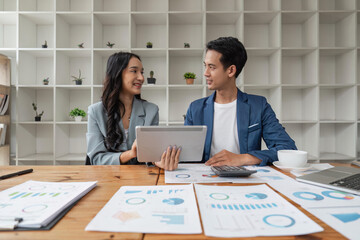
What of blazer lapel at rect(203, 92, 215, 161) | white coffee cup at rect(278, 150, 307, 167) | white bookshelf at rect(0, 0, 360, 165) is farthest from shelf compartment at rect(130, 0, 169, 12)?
white coffee cup at rect(278, 150, 307, 167)

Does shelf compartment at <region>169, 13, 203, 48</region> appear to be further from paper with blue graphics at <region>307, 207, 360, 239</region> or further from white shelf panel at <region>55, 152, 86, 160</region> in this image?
paper with blue graphics at <region>307, 207, 360, 239</region>

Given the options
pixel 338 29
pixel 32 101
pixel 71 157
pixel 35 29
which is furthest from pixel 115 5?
pixel 338 29

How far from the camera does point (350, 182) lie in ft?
2.41

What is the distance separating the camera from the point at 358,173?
822 millimetres

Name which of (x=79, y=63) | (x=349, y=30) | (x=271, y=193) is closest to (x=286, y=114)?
(x=349, y=30)

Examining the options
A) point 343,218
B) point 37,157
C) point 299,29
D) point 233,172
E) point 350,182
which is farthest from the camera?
point 299,29

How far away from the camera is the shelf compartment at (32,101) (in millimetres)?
2682

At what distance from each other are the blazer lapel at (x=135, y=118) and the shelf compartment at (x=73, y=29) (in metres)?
1.65

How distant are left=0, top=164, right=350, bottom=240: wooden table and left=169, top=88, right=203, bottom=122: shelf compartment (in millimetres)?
1959

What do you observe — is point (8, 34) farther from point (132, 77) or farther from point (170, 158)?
point (170, 158)

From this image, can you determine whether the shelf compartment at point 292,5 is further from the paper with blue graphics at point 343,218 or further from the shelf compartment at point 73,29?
the paper with blue graphics at point 343,218

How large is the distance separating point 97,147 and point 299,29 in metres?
2.91

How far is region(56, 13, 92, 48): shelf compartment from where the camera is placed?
8.73ft

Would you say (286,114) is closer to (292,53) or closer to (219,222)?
(292,53)
